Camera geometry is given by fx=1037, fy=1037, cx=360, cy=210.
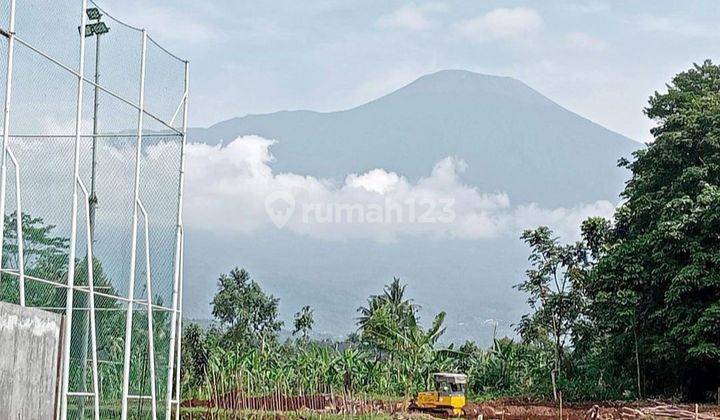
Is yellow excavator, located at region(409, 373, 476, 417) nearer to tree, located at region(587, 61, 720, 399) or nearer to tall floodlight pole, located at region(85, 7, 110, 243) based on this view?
tree, located at region(587, 61, 720, 399)

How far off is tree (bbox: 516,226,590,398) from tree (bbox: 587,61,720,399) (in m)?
1.95

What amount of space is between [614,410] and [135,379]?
Answer: 38.3ft

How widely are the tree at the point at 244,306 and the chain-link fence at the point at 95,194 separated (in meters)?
31.7

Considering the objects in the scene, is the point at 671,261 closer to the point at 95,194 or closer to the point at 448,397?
the point at 448,397

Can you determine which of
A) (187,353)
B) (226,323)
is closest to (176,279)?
(187,353)

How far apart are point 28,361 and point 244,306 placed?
125 ft

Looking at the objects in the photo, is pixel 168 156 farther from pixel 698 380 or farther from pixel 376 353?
pixel 376 353

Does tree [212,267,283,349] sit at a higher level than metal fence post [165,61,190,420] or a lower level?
higher

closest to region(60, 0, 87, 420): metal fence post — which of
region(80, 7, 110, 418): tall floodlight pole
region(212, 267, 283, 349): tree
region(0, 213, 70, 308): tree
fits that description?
region(0, 213, 70, 308): tree

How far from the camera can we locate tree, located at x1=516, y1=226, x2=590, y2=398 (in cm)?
2958

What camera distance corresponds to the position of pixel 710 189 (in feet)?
76.4

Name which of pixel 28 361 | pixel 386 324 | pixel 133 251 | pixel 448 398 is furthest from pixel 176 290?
pixel 386 324

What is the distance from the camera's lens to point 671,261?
24.2 metres

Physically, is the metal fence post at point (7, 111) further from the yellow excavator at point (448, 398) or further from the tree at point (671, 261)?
the tree at point (671, 261)
